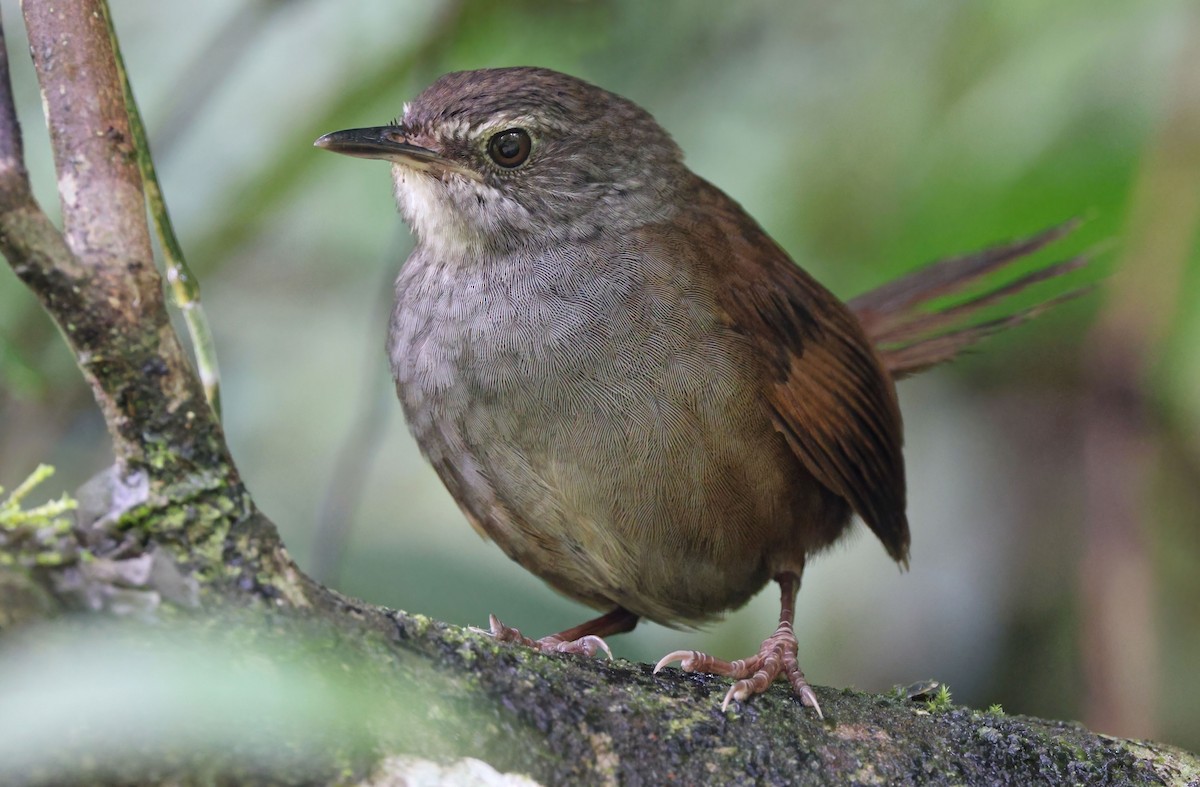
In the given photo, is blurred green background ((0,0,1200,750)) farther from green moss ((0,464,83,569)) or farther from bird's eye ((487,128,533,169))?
green moss ((0,464,83,569))

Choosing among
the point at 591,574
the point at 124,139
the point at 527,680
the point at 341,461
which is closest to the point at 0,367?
the point at 341,461

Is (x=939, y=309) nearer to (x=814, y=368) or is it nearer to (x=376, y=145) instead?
(x=814, y=368)

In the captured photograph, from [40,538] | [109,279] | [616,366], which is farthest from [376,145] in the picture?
[40,538]

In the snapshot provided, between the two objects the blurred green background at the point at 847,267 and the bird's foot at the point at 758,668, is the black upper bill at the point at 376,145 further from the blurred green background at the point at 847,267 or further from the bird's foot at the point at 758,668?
the bird's foot at the point at 758,668

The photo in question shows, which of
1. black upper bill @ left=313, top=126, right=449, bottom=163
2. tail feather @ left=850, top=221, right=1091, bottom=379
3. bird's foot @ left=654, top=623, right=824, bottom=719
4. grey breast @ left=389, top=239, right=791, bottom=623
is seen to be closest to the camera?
bird's foot @ left=654, top=623, right=824, bottom=719

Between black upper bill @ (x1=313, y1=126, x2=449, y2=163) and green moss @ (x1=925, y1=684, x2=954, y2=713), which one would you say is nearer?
green moss @ (x1=925, y1=684, x2=954, y2=713)

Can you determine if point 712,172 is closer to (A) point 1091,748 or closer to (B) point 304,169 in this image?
(B) point 304,169

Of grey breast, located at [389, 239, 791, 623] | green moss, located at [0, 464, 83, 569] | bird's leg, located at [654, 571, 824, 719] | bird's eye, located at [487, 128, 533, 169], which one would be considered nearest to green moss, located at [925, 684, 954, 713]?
bird's leg, located at [654, 571, 824, 719]
